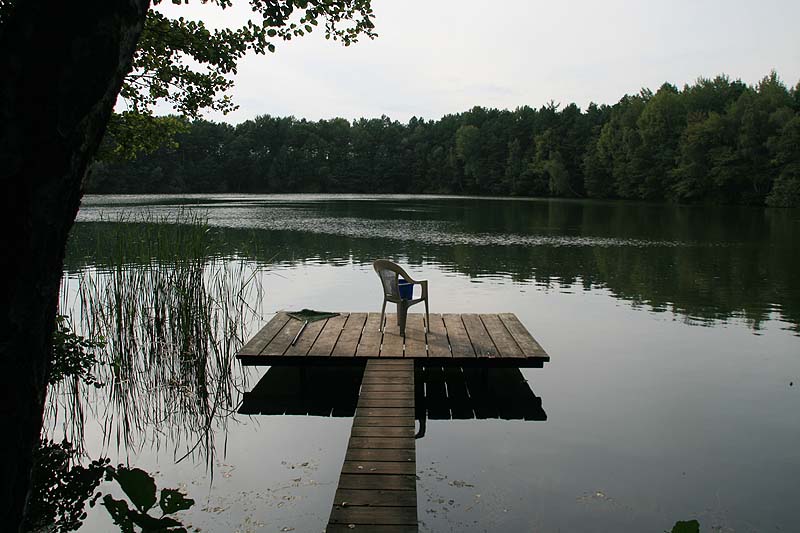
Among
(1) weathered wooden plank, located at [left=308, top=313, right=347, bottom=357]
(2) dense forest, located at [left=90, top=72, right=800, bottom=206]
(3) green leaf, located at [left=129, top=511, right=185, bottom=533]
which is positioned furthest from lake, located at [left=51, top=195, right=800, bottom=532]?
(2) dense forest, located at [left=90, top=72, right=800, bottom=206]

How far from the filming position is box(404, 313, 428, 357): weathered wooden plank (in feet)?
18.0

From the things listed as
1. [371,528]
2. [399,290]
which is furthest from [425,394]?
[371,528]

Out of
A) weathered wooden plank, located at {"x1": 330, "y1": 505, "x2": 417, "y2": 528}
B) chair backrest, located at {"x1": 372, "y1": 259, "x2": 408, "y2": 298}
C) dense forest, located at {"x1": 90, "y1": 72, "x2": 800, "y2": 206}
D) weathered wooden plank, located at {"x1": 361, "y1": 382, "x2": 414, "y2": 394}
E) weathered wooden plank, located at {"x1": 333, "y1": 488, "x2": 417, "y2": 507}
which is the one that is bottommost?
weathered wooden plank, located at {"x1": 330, "y1": 505, "x2": 417, "y2": 528}

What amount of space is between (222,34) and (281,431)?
2.87 m

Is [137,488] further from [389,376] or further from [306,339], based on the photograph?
[306,339]

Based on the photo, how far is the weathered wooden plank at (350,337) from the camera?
216 inches

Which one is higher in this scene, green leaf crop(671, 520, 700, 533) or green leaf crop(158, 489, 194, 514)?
green leaf crop(671, 520, 700, 533)

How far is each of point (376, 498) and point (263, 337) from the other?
3.25 m

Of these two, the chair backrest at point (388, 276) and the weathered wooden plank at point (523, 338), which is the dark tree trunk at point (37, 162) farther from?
the chair backrest at point (388, 276)

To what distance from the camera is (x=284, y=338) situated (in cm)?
596

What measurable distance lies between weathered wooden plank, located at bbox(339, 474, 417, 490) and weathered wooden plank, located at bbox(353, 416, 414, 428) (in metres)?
0.74

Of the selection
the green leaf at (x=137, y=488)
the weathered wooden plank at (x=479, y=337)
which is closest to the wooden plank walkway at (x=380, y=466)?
the weathered wooden plank at (x=479, y=337)

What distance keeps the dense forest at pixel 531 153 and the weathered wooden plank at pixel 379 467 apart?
34905 millimetres

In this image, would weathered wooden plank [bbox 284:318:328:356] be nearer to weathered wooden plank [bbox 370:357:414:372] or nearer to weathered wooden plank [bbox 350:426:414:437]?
weathered wooden plank [bbox 370:357:414:372]
